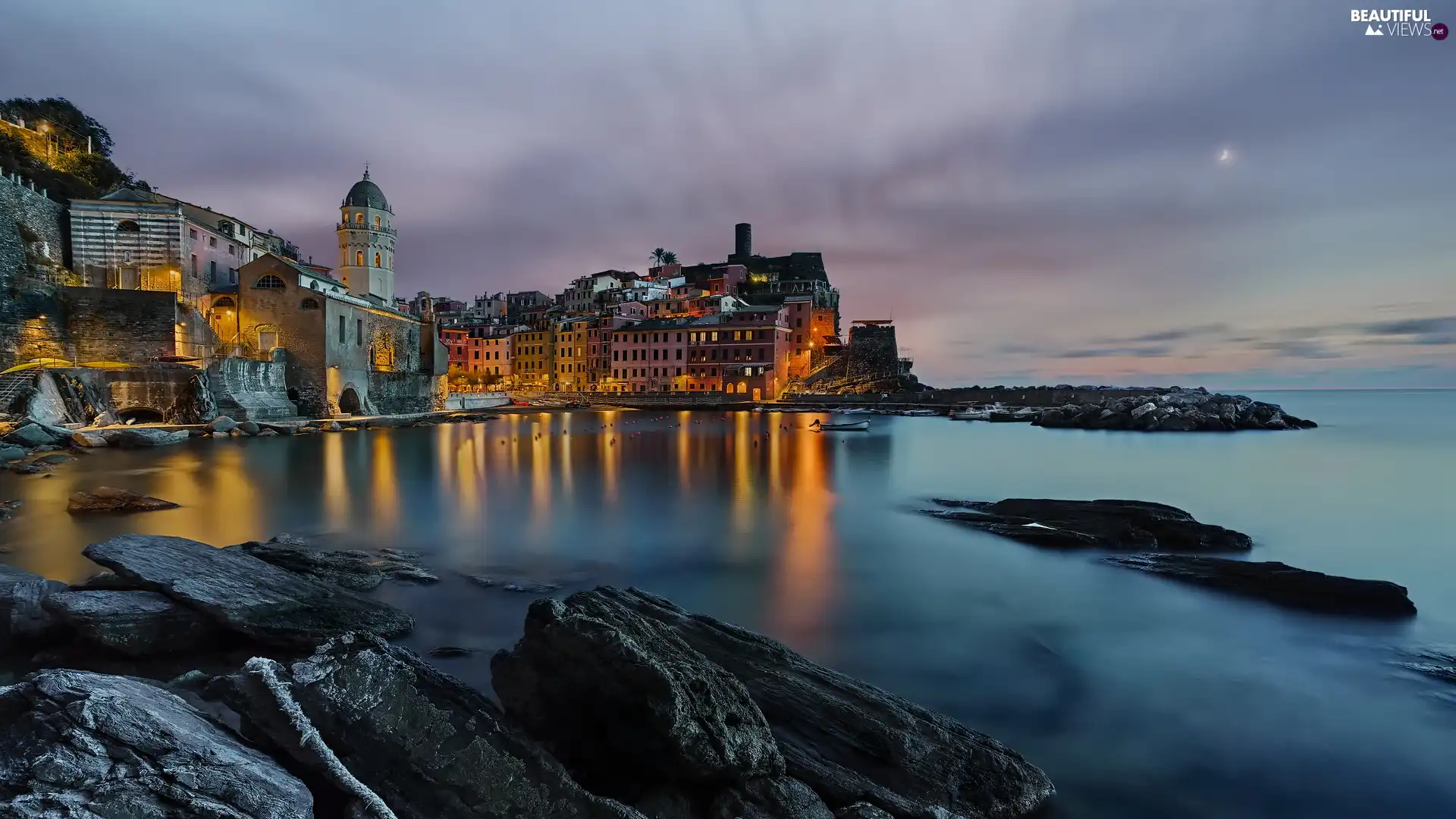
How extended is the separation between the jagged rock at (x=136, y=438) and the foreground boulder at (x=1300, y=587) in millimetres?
37287

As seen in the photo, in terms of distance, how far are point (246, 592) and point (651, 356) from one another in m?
73.2

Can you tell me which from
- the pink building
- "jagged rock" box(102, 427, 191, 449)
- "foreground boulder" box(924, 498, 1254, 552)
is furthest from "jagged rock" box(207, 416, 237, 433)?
the pink building

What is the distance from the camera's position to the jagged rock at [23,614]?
227 inches

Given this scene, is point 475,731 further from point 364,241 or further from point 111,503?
point 364,241

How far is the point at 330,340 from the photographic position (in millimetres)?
42938

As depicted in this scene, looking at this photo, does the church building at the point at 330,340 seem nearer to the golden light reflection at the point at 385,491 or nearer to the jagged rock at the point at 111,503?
the golden light reflection at the point at 385,491

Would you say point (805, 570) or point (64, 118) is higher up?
point (64, 118)

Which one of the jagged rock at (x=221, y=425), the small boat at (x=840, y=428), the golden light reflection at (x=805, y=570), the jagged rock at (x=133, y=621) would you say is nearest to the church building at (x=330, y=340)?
the jagged rock at (x=221, y=425)

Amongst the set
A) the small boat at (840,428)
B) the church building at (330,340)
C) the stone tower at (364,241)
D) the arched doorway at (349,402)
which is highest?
the stone tower at (364,241)

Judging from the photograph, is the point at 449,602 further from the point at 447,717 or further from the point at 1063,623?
the point at 1063,623

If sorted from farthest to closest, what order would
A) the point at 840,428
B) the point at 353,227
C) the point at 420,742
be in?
the point at 353,227, the point at 840,428, the point at 420,742

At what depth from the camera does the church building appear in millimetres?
42062

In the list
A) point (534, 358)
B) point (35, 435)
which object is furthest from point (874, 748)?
point (534, 358)

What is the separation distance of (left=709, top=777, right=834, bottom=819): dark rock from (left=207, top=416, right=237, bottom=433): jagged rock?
134 ft
